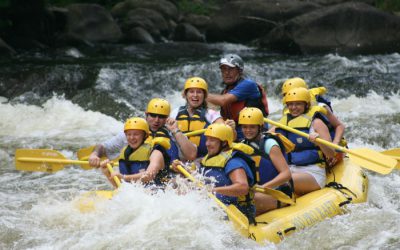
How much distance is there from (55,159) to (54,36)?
11.9m

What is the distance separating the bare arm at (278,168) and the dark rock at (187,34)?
14.2 m

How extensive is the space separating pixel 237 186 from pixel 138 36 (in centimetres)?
1446

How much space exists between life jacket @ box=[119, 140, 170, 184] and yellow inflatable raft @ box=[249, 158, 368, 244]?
0.92m

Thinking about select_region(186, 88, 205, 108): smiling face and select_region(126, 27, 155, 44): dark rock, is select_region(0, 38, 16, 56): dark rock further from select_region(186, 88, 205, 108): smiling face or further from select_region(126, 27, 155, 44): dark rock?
select_region(186, 88, 205, 108): smiling face

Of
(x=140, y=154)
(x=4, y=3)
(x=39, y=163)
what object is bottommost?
(x=39, y=163)

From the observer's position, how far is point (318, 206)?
21.0ft

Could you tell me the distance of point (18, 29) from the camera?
1809 cm

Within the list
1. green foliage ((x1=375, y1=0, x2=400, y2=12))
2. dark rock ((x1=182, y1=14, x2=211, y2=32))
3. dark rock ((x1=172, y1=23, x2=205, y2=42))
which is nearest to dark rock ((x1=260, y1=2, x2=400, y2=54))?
dark rock ((x1=172, y1=23, x2=205, y2=42))

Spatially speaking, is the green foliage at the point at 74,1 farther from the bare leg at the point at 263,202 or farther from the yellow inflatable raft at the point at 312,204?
the bare leg at the point at 263,202

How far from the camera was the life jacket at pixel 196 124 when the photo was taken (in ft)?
22.1

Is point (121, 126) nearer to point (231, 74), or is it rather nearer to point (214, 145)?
point (231, 74)

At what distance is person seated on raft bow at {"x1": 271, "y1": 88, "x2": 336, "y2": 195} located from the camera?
22.2 ft

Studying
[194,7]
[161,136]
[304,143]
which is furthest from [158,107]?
[194,7]

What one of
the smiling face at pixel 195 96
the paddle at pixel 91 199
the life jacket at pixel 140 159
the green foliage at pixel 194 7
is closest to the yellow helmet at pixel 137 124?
the life jacket at pixel 140 159
